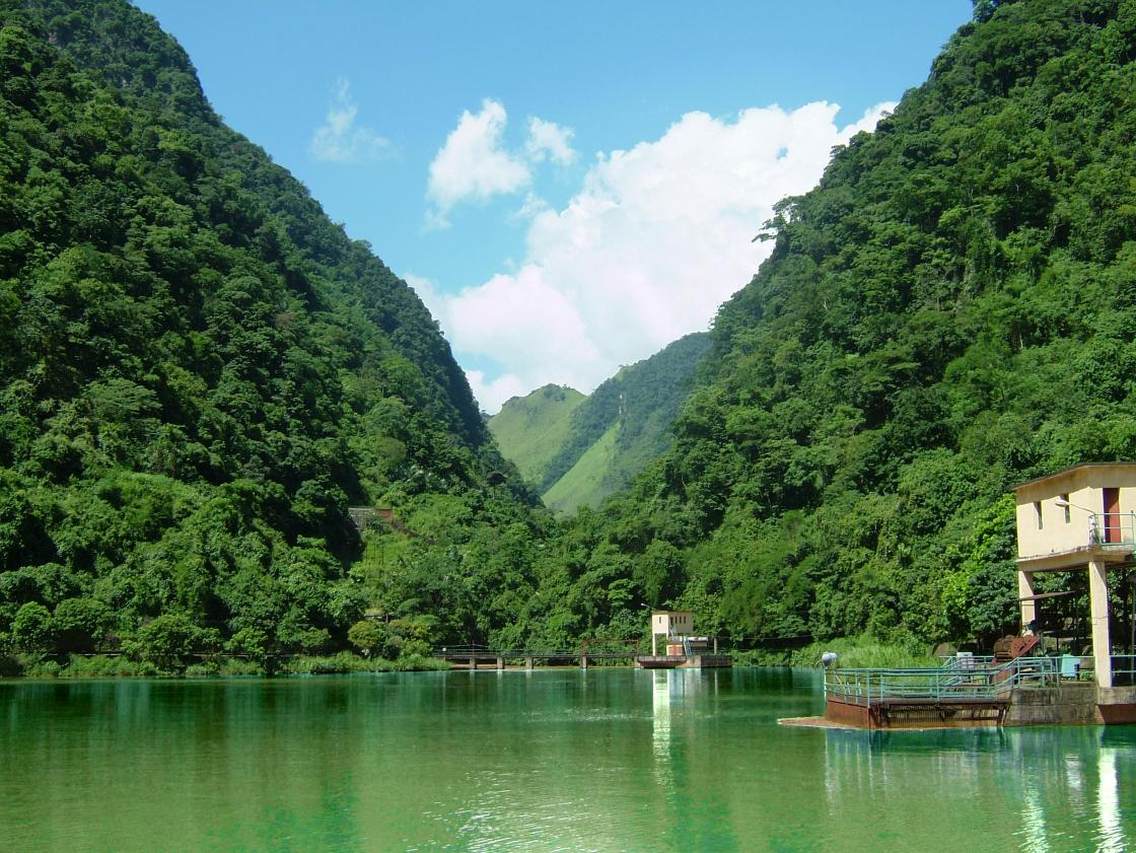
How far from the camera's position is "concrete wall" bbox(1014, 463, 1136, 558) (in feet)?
104

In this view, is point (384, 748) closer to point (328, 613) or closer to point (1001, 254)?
point (328, 613)

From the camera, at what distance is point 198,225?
11581cm

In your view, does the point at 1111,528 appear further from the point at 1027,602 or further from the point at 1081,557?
the point at 1027,602

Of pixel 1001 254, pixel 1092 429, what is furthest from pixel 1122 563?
pixel 1001 254

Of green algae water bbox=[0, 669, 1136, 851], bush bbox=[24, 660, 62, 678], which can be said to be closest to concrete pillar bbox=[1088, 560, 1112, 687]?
green algae water bbox=[0, 669, 1136, 851]

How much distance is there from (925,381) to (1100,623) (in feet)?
160

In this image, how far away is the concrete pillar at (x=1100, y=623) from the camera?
102 feet

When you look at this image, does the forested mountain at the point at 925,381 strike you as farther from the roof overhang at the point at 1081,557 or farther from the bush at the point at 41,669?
the bush at the point at 41,669

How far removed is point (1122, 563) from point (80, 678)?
170 feet

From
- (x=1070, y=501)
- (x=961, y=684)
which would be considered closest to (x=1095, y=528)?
(x=1070, y=501)

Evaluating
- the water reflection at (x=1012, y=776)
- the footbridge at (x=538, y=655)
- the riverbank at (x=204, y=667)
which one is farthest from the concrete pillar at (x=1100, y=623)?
the footbridge at (x=538, y=655)

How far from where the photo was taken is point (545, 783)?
23438 mm

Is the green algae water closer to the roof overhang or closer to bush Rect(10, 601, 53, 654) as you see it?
the roof overhang

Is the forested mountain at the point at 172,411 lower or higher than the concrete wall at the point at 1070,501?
higher
